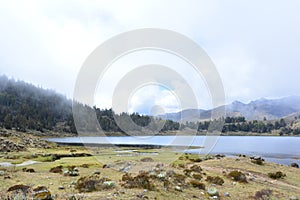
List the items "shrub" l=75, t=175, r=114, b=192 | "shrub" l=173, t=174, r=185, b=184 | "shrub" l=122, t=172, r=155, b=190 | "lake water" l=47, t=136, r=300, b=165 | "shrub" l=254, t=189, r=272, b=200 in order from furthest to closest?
"lake water" l=47, t=136, r=300, b=165 < "shrub" l=173, t=174, r=185, b=184 < "shrub" l=254, t=189, r=272, b=200 < "shrub" l=122, t=172, r=155, b=190 < "shrub" l=75, t=175, r=114, b=192

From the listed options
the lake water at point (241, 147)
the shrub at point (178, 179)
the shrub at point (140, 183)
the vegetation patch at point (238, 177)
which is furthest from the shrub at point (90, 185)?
the lake water at point (241, 147)

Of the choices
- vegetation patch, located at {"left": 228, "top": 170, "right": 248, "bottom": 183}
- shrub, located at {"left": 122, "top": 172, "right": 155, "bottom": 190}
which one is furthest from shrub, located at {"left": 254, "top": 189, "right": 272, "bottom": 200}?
shrub, located at {"left": 122, "top": 172, "right": 155, "bottom": 190}

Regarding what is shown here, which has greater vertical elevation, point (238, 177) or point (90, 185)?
point (90, 185)

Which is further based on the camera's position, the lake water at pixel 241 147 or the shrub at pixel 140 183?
the lake water at pixel 241 147

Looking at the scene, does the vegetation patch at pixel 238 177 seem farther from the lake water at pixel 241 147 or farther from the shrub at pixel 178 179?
the lake water at pixel 241 147

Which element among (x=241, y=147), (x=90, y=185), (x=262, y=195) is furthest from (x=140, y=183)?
(x=241, y=147)

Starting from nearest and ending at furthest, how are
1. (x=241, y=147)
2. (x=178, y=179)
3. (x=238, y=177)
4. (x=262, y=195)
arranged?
(x=262, y=195) < (x=178, y=179) < (x=238, y=177) < (x=241, y=147)

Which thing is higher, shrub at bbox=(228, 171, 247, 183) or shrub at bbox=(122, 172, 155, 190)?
shrub at bbox=(122, 172, 155, 190)

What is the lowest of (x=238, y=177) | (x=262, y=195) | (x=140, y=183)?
(x=262, y=195)

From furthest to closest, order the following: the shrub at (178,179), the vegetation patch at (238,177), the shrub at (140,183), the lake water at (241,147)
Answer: the lake water at (241,147) → the vegetation patch at (238,177) → the shrub at (178,179) → the shrub at (140,183)

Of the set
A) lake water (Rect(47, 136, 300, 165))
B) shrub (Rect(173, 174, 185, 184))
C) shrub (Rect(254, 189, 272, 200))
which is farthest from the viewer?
lake water (Rect(47, 136, 300, 165))

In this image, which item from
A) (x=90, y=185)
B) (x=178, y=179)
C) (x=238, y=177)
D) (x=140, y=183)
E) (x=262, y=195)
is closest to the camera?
(x=90, y=185)

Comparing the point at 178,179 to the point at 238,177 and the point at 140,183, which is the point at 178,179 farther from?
the point at 238,177

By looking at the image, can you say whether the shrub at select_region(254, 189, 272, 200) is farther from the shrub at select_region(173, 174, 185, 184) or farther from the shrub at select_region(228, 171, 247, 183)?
the shrub at select_region(173, 174, 185, 184)
